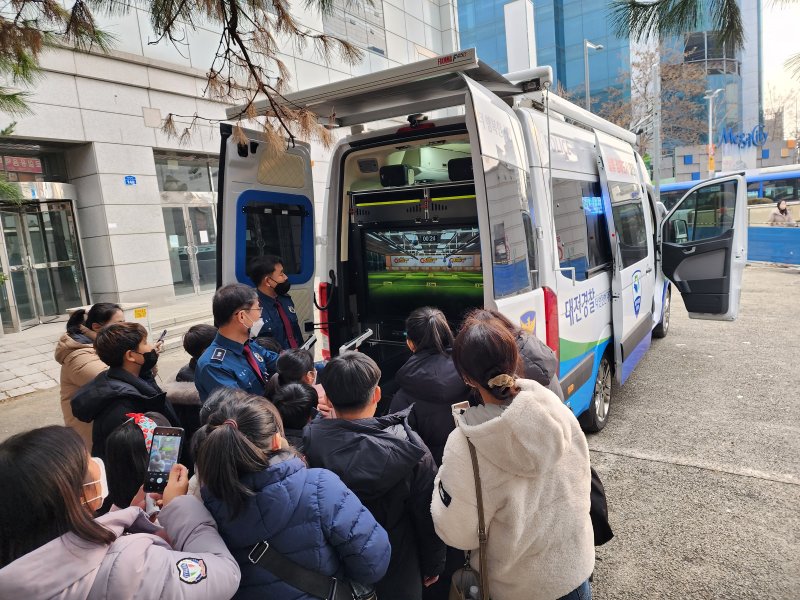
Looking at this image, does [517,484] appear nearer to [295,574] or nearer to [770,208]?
[295,574]

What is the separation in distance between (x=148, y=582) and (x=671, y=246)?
19.5 feet

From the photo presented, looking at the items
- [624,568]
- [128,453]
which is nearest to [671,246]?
[624,568]

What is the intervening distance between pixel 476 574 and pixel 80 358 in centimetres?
270

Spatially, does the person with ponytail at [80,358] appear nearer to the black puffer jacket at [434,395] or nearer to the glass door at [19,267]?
the black puffer jacket at [434,395]

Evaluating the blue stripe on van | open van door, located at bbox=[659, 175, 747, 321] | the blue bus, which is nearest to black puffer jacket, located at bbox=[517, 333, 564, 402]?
the blue stripe on van

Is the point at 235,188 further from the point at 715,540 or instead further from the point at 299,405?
the point at 715,540

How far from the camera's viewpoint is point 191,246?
12.3 m

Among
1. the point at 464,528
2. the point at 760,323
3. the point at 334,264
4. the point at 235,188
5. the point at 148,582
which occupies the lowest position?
the point at 760,323

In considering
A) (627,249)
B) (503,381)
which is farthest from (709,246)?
(503,381)

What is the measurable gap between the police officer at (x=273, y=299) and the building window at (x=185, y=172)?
856 centimetres

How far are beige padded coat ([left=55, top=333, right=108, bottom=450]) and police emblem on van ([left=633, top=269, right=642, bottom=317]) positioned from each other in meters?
4.38

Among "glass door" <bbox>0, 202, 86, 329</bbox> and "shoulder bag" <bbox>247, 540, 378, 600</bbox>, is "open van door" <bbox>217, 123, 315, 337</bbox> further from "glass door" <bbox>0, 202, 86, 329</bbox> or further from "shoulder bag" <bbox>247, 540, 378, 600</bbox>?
"glass door" <bbox>0, 202, 86, 329</bbox>

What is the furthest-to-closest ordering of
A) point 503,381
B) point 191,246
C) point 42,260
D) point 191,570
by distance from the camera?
point 191,246 < point 42,260 < point 503,381 < point 191,570

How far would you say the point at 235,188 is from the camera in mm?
3445
